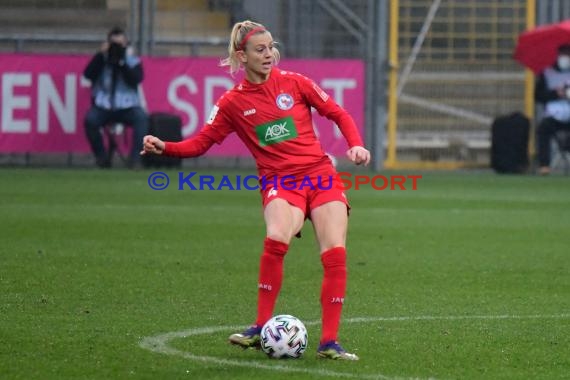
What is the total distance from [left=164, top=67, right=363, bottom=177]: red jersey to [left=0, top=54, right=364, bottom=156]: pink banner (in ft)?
50.7

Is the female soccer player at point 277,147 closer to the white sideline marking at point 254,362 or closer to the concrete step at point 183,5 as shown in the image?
the white sideline marking at point 254,362

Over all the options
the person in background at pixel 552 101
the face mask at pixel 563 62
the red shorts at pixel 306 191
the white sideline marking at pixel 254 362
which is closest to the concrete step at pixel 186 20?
the person in background at pixel 552 101

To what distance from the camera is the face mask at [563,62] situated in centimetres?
2373

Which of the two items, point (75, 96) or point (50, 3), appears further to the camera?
point (50, 3)

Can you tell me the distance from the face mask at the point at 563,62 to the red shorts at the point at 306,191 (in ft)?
55.8

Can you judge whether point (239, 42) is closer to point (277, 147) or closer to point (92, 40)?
point (277, 147)

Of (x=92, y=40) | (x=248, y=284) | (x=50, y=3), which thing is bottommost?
(x=248, y=284)

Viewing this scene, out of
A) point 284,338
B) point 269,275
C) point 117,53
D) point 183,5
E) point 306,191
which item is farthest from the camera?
point 183,5

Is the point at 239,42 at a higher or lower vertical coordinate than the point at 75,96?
higher

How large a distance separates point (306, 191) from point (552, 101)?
676 inches

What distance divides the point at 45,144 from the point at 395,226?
936 cm

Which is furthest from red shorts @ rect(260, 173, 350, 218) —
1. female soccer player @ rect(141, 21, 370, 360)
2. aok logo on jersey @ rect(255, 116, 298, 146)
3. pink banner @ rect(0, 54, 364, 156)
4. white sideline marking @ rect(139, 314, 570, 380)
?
pink banner @ rect(0, 54, 364, 156)

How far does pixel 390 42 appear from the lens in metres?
25.0

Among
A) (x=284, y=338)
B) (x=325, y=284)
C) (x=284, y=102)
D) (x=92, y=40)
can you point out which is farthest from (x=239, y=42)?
(x=92, y=40)
